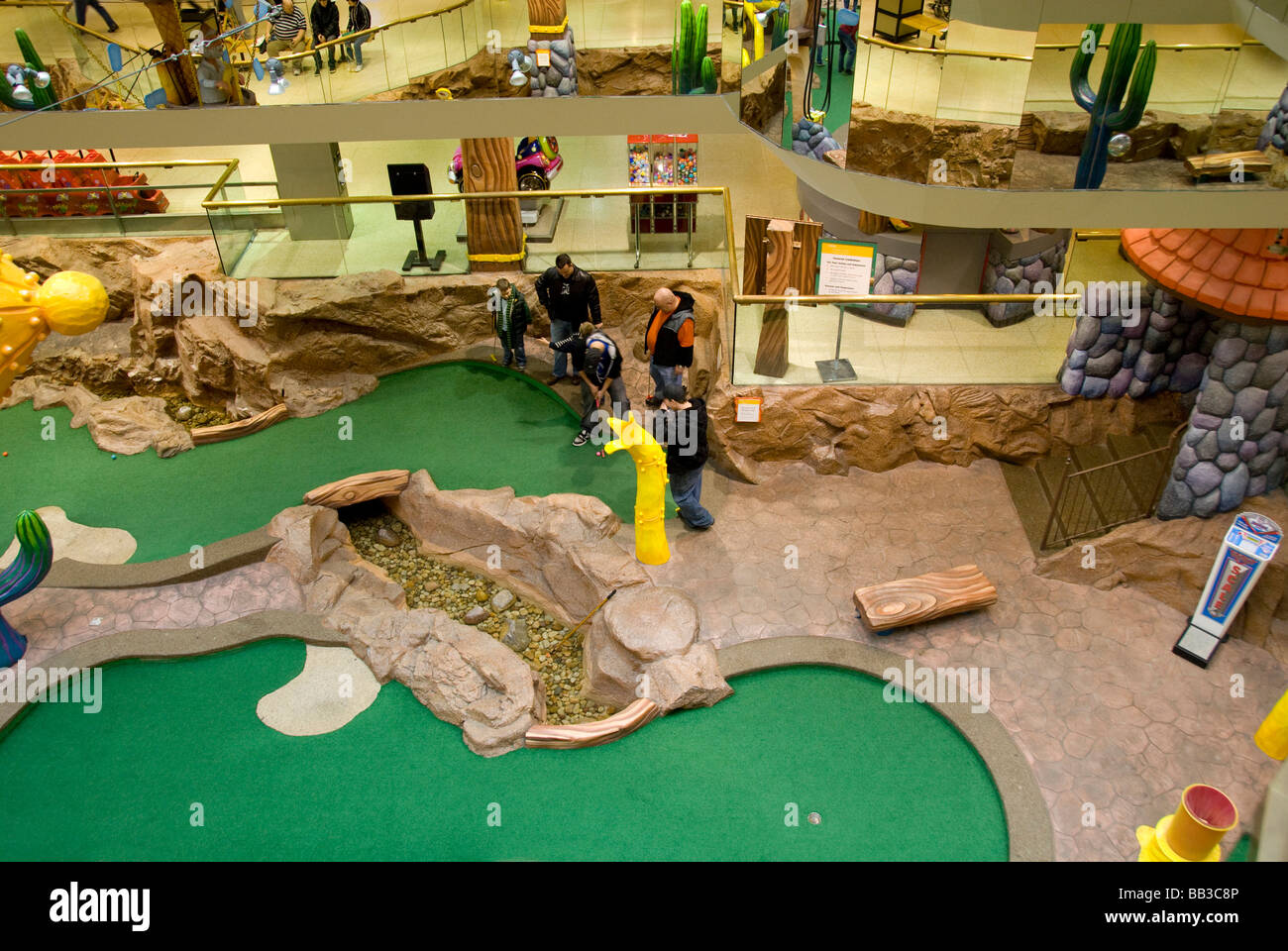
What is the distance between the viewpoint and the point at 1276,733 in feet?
16.5

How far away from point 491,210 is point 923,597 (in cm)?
658

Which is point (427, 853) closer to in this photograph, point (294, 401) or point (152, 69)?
point (294, 401)

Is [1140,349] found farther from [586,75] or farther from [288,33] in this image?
[288,33]

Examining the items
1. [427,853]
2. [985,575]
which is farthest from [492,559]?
[985,575]

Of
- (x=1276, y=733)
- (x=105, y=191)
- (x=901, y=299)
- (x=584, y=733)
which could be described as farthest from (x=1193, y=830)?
(x=105, y=191)

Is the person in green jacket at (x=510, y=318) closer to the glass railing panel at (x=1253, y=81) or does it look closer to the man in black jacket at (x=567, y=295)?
the man in black jacket at (x=567, y=295)

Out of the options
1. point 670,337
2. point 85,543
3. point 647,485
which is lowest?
point 85,543

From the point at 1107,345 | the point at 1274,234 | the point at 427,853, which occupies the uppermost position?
the point at 1274,234

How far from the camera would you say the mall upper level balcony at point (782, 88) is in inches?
302

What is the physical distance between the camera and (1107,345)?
9.39 metres

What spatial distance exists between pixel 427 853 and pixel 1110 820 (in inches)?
186

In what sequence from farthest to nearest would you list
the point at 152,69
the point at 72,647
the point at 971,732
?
1. the point at 152,69
2. the point at 72,647
3. the point at 971,732

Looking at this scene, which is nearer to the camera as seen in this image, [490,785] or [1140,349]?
[490,785]

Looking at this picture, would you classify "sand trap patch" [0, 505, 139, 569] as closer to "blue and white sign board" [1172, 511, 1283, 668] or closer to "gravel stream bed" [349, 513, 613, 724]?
"gravel stream bed" [349, 513, 613, 724]
